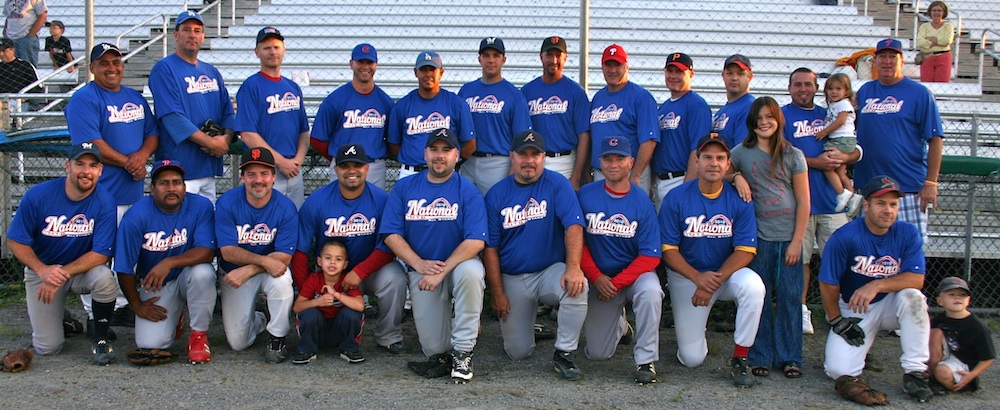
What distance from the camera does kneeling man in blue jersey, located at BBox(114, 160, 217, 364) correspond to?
4.81 metres

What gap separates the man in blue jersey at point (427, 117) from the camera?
18.0 ft

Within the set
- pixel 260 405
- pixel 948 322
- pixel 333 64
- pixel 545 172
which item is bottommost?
pixel 260 405

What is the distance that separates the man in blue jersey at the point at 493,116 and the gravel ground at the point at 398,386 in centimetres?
132

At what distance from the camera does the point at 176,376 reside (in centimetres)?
447

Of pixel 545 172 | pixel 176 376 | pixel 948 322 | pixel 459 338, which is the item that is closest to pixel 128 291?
pixel 176 376

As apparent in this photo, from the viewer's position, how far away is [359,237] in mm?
5062

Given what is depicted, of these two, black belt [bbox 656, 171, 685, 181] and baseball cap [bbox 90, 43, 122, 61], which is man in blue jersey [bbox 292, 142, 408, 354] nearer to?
baseball cap [bbox 90, 43, 122, 61]

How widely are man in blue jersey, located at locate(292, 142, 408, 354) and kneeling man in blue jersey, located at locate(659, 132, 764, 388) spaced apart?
166cm

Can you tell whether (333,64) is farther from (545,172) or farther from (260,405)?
(260,405)

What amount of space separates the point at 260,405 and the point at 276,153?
2.09m

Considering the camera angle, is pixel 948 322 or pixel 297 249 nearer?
pixel 948 322

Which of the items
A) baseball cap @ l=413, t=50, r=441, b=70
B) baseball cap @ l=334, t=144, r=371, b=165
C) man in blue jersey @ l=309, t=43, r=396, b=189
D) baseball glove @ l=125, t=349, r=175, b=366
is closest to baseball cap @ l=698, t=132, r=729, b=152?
baseball cap @ l=413, t=50, r=441, b=70

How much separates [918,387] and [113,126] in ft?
16.2

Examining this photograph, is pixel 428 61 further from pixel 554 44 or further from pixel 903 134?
pixel 903 134
